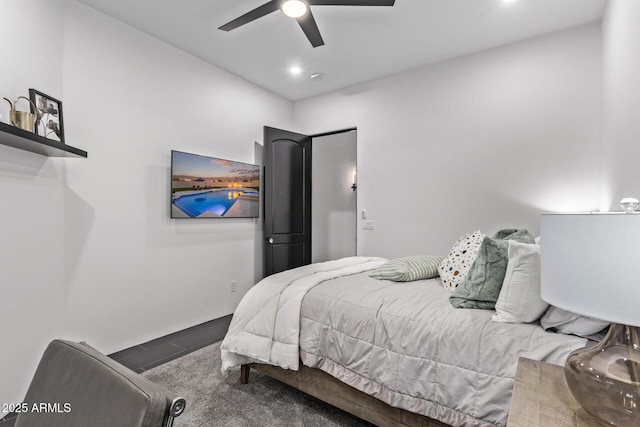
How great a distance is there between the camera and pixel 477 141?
10.4ft

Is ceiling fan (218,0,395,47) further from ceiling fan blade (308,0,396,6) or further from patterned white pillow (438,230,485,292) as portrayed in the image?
patterned white pillow (438,230,485,292)

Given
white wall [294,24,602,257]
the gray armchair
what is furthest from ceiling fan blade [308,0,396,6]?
the gray armchair

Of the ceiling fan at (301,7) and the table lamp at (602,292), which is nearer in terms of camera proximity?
the table lamp at (602,292)

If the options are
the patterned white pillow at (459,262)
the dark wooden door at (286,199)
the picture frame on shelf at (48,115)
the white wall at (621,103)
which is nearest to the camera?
the white wall at (621,103)

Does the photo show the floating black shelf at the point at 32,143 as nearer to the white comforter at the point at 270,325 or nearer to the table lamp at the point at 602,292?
the white comforter at the point at 270,325

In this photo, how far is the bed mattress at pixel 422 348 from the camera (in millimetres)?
1321

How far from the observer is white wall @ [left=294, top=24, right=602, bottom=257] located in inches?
107

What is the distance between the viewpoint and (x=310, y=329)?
187cm

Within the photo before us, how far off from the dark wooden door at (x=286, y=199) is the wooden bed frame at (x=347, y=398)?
1.89 metres

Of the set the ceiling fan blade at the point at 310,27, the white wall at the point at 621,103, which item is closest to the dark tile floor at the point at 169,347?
the ceiling fan blade at the point at 310,27

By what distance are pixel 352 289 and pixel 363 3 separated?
6.07ft

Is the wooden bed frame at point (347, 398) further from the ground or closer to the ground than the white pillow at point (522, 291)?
closer to the ground

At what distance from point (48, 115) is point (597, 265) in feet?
9.47

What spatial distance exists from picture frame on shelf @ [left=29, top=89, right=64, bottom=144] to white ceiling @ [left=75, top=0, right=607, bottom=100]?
0.95 metres
